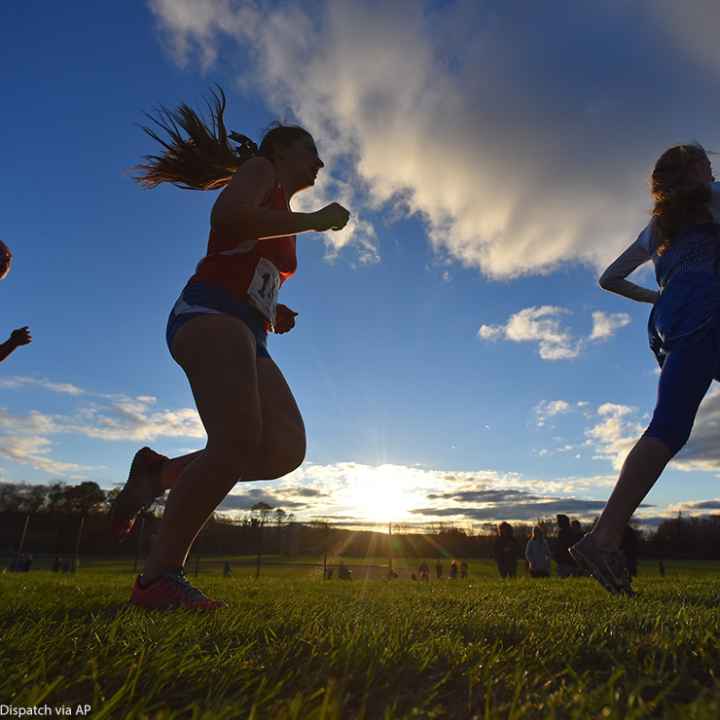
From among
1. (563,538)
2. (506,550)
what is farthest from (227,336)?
(506,550)

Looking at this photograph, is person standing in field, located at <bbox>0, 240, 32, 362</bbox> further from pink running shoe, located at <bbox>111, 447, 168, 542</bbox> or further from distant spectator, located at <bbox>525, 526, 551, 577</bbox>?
distant spectator, located at <bbox>525, 526, 551, 577</bbox>

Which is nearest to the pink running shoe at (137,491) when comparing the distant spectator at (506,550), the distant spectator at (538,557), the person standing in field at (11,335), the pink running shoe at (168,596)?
the pink running shoe at (168,596)

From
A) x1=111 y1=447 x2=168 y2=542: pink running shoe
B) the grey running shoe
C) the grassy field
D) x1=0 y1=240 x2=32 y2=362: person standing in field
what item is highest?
x1=0 y1=240 x2=32 y2=362: person standing in field

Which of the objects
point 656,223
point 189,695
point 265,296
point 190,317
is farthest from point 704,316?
point 189,695

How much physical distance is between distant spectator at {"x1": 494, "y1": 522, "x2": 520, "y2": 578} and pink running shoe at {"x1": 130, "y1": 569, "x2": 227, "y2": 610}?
13911mm

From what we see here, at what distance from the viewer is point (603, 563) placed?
8.75 feet

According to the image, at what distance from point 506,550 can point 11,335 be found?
14.0 metres

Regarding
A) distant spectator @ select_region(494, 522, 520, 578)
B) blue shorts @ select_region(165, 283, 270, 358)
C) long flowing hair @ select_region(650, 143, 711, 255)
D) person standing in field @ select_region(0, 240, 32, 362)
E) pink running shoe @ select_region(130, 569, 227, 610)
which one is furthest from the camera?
distant spectator @ select_region(494, 522, 520, 578)

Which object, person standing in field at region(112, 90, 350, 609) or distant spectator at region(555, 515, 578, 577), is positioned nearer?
person standing in field at region(112, 90, 350, 609)

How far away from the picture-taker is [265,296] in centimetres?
289

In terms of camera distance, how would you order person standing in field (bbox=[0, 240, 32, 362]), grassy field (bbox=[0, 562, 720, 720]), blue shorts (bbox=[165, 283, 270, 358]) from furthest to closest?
person standing in field (bbox=[0, 240, 32, 362])
blue shorts (bbox=[165, 283, 270, 358])
grassy field (bbox=[0, 562, 720, 720])

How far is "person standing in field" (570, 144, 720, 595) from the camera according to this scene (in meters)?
2.66

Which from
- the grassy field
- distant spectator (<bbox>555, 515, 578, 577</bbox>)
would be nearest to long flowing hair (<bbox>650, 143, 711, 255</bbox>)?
the grassy field

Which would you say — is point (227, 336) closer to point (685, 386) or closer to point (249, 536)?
point (685, 386)
